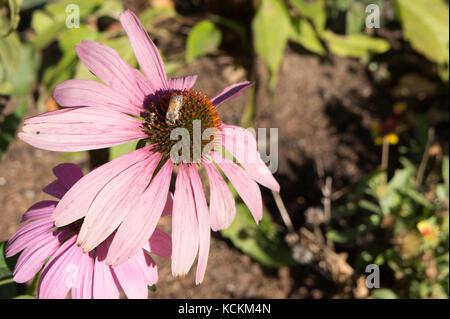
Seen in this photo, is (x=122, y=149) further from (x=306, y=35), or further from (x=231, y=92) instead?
(x=306, y=35)

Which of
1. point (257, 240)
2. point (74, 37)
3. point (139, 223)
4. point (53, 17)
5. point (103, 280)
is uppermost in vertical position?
point (53, 17)

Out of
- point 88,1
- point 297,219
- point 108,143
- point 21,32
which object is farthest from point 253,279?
point 21,32

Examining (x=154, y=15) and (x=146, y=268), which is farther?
(x=154, y=15)

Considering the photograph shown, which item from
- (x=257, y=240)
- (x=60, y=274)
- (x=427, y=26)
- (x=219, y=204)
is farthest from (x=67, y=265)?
(x=427, y=26)

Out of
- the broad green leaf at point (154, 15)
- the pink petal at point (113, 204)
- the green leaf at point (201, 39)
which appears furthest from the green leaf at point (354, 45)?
the pink petal at point (113, 204)

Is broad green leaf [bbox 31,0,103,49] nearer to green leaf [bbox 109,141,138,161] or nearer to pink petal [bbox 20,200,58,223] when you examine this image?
green leaf [bbox 109,141,138,161]

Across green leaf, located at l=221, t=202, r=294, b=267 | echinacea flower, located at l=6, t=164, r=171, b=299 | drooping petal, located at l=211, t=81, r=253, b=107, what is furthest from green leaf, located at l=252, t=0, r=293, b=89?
echinacea flower, located at l=6, t=164, r=171, b=299
